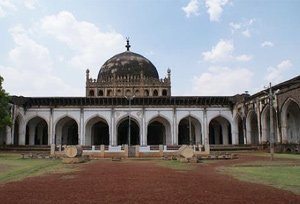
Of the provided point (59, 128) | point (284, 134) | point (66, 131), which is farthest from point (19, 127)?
point (284, 134)

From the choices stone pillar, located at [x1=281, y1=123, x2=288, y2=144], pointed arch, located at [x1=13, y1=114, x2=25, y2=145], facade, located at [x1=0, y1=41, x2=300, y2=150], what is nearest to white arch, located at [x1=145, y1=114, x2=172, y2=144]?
facade, located at [x1=0, y1=41, x2=300, y2=150]

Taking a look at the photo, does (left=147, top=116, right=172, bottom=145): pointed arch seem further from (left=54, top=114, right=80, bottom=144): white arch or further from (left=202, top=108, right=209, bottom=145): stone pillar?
(left=54, top=114, right=80, bottom=144): white arch

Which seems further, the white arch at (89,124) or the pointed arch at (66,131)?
the pointed arch at (66,131)

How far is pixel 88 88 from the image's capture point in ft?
162

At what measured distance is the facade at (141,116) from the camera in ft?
127

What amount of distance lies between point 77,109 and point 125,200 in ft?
117

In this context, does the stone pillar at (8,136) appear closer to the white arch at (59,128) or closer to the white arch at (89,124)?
the white arch at (59,128)

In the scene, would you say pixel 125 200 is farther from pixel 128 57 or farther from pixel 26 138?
pixel 128 57

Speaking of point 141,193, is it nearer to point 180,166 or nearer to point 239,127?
point 180,166

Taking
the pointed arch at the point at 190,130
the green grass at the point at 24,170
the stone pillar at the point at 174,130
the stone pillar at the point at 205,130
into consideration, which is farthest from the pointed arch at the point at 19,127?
the green grass at the point at 24,170

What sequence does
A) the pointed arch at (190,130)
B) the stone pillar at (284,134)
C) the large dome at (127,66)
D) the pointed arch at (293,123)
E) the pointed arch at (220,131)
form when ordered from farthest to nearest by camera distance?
the large dome at (127,66), the pointed arch at (220,131), the pointed arch at (190,130), the pointed arch at (293,123), the stone pillar at (284,134)

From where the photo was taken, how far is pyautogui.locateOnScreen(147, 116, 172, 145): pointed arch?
143ft

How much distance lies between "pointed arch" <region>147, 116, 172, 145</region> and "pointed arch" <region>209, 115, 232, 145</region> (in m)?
6.04

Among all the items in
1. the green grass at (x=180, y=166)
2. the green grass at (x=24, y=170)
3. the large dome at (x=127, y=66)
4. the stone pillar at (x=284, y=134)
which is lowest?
the green grass at (x=180, y=166)
